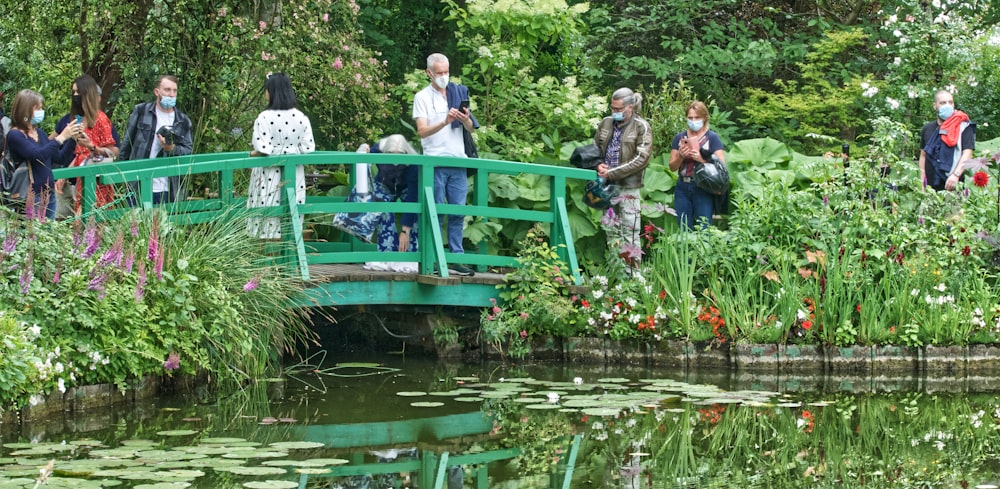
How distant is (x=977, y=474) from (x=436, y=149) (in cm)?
479

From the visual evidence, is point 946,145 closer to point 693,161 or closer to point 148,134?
point 693,161

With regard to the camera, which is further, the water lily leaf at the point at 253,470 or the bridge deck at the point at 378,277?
the bridge deck at the point at 378,277

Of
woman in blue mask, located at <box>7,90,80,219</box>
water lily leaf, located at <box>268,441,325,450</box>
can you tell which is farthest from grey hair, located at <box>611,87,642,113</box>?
water lily leaf, located at <box>268,441,325,450</box>

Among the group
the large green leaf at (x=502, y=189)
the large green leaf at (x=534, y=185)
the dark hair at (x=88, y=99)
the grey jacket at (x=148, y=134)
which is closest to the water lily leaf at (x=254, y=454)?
the grey jacket at (x=148, y=134)

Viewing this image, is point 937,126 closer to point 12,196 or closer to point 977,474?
point 977,474

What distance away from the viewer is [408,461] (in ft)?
21.5

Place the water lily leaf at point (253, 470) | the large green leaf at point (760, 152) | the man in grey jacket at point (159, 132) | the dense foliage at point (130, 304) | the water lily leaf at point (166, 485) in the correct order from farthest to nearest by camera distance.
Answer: the large green leaf at point (760, 152) → the man in grey jacket at point (159, 132) → the dense foliage at point (130, 304) → the water lily leaf at point (253, 470) → the water lily leaf at point (166, 485)

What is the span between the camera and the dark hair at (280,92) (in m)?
9.36

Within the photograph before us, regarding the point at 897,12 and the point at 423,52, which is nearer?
the point at 897,12

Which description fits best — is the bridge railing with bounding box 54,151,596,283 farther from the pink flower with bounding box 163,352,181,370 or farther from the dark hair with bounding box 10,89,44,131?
the pink flower with bounding box 163,352,181,370

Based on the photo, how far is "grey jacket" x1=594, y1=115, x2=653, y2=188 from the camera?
10039 mm

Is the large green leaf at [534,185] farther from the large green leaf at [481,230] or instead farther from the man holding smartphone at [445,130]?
the man holding smartphone at [445,130]

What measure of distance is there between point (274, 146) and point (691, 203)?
305 cm

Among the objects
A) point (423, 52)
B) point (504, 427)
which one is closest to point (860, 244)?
point (504, 427)
